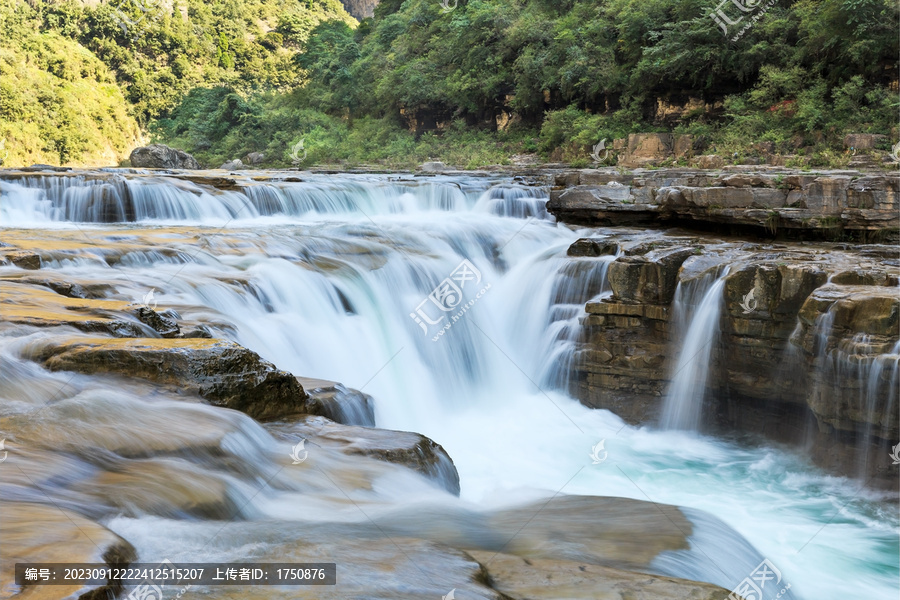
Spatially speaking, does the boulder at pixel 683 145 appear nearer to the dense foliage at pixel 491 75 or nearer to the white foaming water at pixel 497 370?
the dense foliage at pixel 491 75

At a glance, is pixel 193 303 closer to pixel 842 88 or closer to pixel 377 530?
pixel 377 530

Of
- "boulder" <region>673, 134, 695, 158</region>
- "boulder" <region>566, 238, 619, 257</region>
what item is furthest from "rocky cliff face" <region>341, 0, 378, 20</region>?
"boulder" <region>566, 238, 619, 257</region>

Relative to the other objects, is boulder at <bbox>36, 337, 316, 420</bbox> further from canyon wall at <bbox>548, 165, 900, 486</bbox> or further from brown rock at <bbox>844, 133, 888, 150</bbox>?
brown rock at <bbox>844, 133, 888, 150</bbox>

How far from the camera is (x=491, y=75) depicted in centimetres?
2956

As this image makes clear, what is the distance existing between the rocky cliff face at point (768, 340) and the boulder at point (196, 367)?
473 centimetres

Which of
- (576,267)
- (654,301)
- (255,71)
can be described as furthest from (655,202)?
(255,71)

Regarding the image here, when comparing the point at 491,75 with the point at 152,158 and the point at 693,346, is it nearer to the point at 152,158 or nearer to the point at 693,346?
the point at 152,158

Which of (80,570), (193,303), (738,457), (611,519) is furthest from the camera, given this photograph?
(738,457)

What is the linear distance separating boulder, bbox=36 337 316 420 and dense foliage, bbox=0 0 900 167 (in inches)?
573

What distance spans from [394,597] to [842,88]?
2026 cm

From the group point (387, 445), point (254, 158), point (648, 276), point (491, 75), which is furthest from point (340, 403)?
point (254, 158)

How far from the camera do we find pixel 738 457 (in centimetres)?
733

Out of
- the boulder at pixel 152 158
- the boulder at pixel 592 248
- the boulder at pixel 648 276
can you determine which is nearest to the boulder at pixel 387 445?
the boulder at pixel 648 276

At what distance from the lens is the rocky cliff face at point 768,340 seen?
6.23 meters
